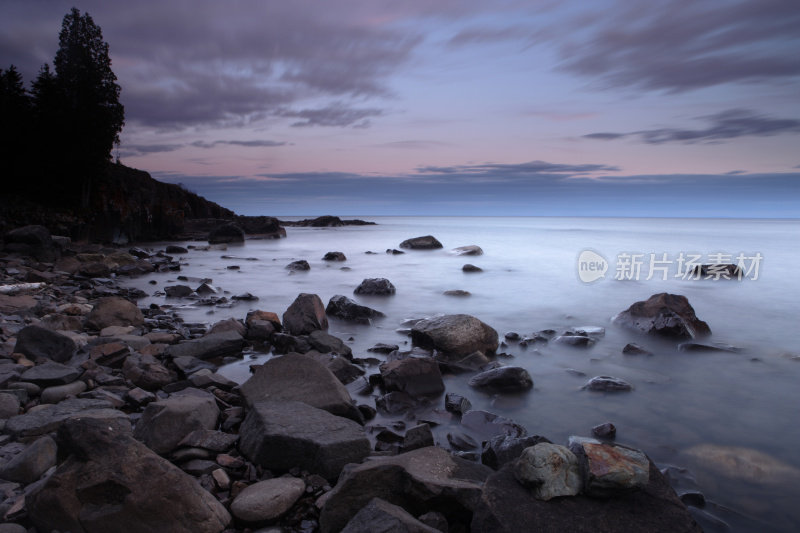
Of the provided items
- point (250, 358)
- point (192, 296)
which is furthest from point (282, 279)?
point (250, 358)

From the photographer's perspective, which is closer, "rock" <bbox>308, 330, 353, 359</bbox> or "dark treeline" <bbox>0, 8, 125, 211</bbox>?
"rock" <bbox>308, 330, 353, 359</bbox>

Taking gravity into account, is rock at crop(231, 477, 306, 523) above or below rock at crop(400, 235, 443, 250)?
below

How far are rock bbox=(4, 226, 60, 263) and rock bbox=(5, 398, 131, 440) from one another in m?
16.9

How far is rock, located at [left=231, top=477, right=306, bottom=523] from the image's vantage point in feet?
10.4

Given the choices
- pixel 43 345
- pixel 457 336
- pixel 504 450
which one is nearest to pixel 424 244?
pixel 457 336

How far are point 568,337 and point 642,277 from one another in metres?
12.6

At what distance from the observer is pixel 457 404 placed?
556 cm

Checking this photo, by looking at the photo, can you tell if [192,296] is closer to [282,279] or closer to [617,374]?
[282,279]

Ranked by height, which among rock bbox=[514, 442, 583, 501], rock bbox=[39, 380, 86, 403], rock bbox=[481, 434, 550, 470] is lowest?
rock bbox=[39, 380, 86, 403]

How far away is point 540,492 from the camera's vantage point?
2.95 meters

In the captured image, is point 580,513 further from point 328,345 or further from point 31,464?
point 328,345

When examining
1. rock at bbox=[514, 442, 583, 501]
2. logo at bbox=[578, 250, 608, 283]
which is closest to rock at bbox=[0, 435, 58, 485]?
rock at bbox=[514, 442, 583, 501]

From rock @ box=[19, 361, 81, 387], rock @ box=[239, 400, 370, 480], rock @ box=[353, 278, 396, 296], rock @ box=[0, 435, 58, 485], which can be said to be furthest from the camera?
rock @ box=[353, 278, 396, 296]

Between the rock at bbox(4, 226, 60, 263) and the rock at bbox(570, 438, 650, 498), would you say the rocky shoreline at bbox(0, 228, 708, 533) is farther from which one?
the rock at bbox(4, 226, 60, 263)
